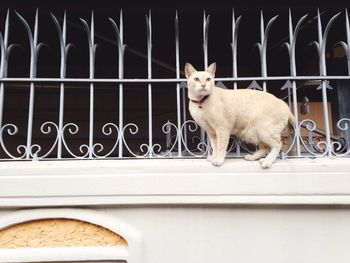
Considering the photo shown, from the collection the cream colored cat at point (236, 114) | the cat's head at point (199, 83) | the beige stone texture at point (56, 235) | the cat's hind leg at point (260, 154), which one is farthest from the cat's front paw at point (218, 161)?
the beige stone texture at point (56, 235)

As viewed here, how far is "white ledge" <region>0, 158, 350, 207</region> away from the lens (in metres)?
1.97

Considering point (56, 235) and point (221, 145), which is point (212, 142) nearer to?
point (221, 145)

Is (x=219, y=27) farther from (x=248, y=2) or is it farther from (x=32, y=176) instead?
(x=32, y=176)

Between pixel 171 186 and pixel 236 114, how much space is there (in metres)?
0.65

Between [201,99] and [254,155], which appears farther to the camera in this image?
[254,155]

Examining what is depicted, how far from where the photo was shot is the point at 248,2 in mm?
2541

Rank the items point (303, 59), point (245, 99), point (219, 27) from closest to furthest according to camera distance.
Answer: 1. point (245, 99)
2. point (219, 27)
3. point (303, 59)

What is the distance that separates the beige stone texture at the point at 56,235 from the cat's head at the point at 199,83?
1.08 metres

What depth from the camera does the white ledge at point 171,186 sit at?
1975 mm

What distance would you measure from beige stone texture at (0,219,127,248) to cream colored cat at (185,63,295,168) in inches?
34.8

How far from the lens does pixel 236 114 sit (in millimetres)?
2062

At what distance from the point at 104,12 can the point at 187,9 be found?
709 millimetres

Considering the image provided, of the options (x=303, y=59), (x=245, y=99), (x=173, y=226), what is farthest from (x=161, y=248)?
(x=303, y=59)

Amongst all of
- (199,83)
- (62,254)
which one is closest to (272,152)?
(199,83)
